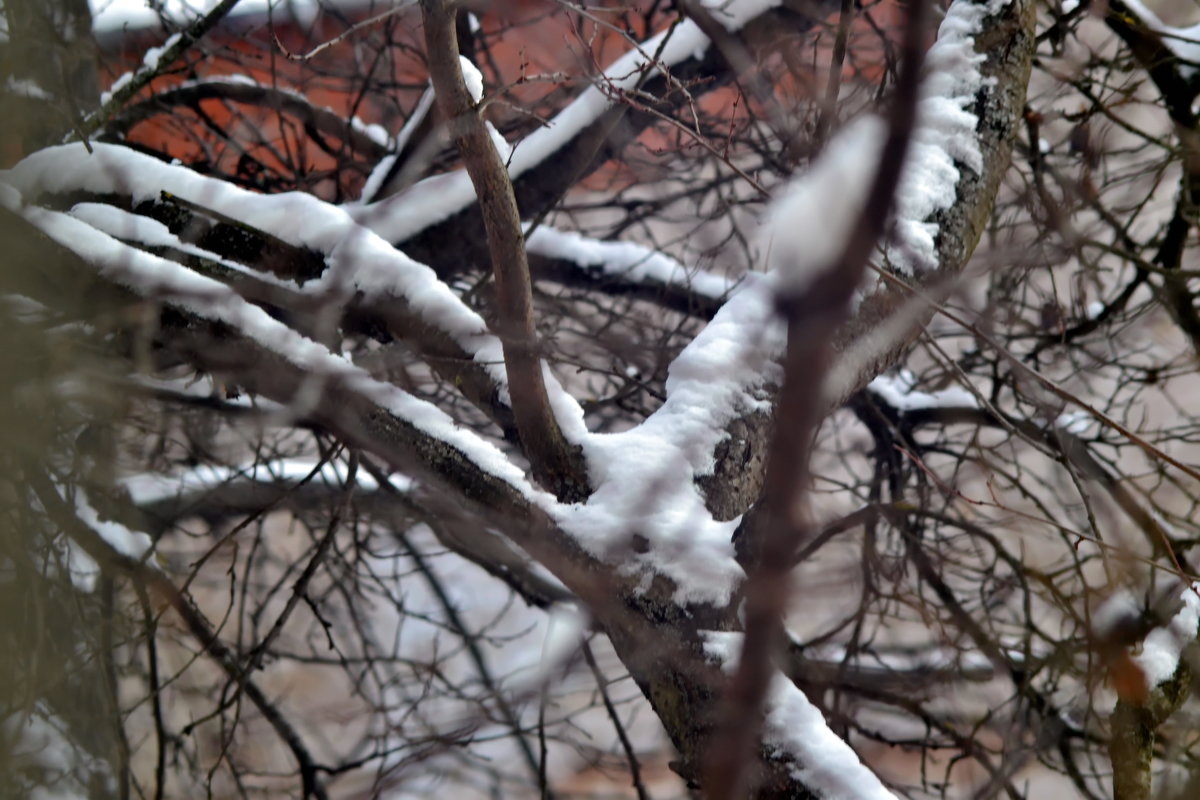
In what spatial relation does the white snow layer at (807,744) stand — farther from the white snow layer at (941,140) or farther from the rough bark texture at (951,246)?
the white snow layer at (941,140)

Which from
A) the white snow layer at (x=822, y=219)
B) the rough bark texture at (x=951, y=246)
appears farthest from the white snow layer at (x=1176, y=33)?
the white snow layer at (x=822, y=219)

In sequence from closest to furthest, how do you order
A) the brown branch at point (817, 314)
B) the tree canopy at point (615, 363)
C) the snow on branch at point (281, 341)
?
the brown branch at point (817, 314), the tree canopy at point (615, 363), the snow on branch at point (281, 341)

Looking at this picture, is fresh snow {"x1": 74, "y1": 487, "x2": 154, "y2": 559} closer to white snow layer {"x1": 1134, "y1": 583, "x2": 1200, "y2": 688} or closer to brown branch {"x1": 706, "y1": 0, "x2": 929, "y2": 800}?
white snow layer {"x1": 1134, "y1": 583, "x2": 1200, "y2": 688}

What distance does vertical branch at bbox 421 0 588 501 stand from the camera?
1.37 m

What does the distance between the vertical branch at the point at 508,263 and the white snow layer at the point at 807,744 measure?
39 cm

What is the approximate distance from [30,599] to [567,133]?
1645 mm

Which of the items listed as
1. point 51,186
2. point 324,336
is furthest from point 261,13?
point 324,336

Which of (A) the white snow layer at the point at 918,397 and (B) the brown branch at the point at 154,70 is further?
(A) the white snow layer at the point at 918,397

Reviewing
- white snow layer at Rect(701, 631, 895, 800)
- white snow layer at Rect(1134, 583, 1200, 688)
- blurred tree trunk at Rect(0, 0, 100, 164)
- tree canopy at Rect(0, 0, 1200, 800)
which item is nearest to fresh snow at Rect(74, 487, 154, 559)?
tree canopy at Rect(0, 0, 1200, 800)

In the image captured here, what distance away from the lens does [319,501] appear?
3.34m

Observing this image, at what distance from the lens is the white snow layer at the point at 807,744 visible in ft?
4.20

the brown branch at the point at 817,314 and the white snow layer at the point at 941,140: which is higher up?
the white snow layer at the point at 941,140

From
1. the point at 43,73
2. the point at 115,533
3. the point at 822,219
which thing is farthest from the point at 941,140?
the point at 115,533

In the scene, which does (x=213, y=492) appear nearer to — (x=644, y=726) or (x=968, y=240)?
(x=968, y=240)
